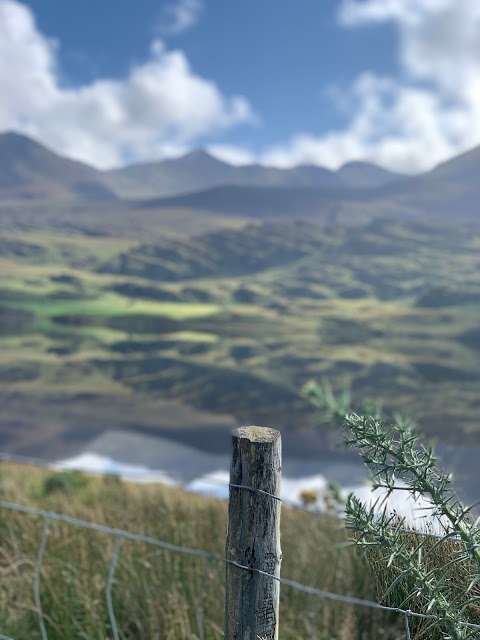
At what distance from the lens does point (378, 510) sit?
179 cm

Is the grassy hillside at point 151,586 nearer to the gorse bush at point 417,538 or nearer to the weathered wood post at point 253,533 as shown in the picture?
the weathered wood post at point 253,533

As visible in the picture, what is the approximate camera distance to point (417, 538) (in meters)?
1.79

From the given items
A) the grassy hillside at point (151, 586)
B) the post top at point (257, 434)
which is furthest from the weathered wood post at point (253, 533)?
the grassy hillside at point (151, 586)

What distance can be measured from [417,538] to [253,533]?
48cm

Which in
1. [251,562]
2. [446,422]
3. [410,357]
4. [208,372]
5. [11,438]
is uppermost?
[410,357]

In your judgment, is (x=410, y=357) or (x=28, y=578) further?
(x=410, y=357)

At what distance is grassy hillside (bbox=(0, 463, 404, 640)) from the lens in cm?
412

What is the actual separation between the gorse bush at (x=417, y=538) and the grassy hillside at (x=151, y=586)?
1.93 meters

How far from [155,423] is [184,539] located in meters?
57.1

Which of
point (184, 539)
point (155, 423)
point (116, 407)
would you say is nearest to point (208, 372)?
point (116, 407)

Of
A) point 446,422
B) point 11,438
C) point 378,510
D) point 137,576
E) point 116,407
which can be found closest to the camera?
point 378,510

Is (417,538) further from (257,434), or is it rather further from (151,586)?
(151,586)

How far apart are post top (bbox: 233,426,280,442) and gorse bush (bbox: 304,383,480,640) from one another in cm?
24

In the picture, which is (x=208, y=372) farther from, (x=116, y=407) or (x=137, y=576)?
(x=137, y=576)
